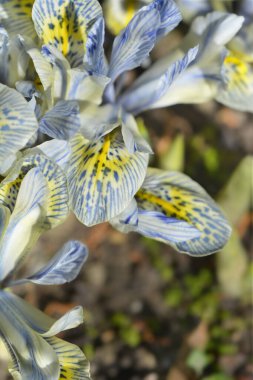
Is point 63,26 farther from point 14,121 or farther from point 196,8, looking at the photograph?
point 196,8

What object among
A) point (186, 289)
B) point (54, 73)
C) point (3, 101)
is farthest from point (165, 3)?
point (186, 289)

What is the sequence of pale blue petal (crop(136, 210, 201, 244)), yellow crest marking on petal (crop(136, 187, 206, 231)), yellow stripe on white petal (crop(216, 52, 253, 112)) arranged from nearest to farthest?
pale blue petal (crop(136, 210, 201, 244))
yellow crest marking on petal (crop(136, 187, 206, 231))
yellow stripe on white petal (crop(216, 52, 253, 112))

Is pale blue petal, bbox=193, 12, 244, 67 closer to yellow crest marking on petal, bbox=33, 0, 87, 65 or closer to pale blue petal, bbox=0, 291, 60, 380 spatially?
yellow crest marking on petal, bbox=33, 0, 87, 65

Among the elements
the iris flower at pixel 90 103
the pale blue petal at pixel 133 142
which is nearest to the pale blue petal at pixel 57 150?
the iris flower at pixel 90 103

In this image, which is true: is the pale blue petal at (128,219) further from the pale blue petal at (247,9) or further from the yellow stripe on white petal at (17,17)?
the pale blue petal at (247,9)

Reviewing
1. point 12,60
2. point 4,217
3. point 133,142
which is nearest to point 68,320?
point 4,217

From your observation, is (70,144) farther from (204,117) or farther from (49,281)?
(204,117)

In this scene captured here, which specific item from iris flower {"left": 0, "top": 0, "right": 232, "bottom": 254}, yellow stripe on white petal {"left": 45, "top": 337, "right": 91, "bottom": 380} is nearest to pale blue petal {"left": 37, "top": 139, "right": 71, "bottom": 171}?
iris flower {"left": 0, "top": 0, "right": 232, "bottom": 254}
